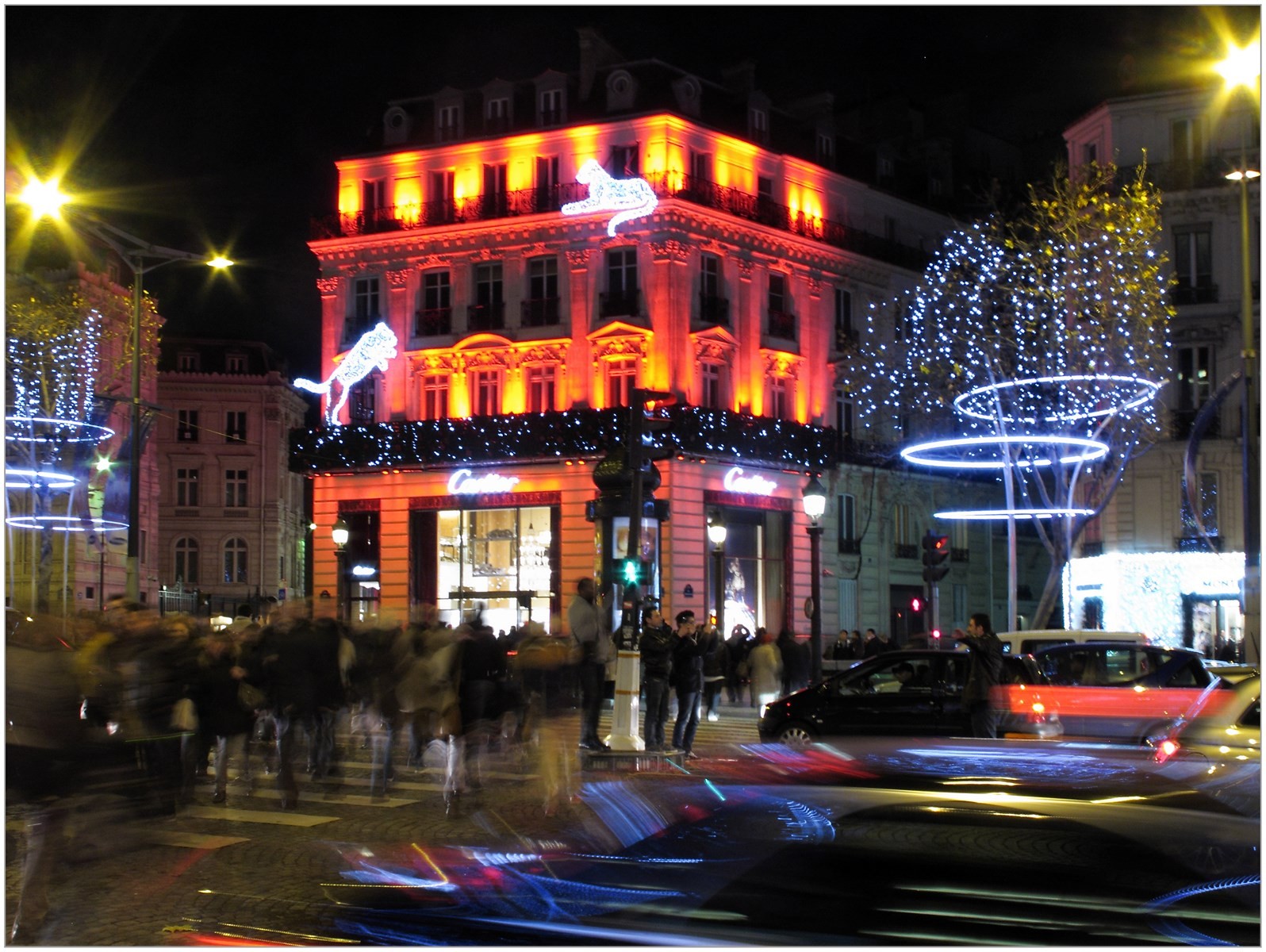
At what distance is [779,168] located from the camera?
43969 millimetres

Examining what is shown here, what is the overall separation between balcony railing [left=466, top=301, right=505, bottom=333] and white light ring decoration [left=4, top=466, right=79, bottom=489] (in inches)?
488

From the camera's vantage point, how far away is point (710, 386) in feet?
136

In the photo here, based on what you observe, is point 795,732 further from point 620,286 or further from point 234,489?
point 234,489

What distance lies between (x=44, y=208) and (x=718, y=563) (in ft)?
81.3

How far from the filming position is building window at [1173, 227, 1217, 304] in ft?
136

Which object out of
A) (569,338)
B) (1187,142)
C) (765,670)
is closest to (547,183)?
(569,338)

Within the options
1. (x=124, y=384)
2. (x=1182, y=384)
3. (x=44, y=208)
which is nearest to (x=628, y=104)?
(x=1182, y=384)

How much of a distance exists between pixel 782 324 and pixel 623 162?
7.37 meters

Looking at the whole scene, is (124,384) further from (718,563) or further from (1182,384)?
(1182,384)

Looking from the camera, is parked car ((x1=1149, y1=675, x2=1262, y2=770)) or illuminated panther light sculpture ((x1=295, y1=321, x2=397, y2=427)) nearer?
parked car ((x1=1149, y1=675, x2=1262, y2=770))

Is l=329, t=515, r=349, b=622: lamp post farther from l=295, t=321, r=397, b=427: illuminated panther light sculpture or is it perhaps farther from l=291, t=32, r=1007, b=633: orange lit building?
l=295, t=321, r=397, b=427: illuminated panther light sculpture

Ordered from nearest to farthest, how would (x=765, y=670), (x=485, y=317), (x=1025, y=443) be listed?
(x=765, y=670), (x=1025, y=443), (x=485, y=317)

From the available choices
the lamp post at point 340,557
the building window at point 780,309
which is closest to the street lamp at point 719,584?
the building window at point 780,309

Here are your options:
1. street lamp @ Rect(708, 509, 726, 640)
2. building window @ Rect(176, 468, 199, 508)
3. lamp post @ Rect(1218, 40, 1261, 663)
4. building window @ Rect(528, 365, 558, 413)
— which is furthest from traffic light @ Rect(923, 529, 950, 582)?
building window @ Rect(176, 468, 199, 508)
